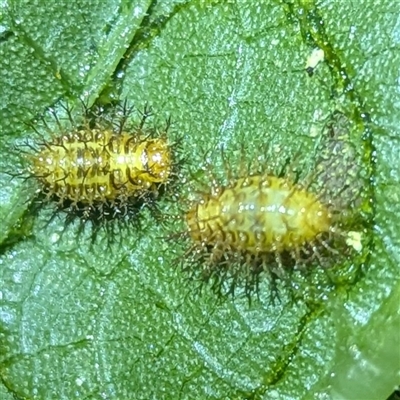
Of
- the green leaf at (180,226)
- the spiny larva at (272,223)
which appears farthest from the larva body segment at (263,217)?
the green leaf at (180,226)

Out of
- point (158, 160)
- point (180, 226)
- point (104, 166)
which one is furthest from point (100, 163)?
point (180, 226)

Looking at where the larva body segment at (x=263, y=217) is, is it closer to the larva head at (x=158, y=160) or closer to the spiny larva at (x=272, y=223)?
the spiny larva at (x=272, y=223)

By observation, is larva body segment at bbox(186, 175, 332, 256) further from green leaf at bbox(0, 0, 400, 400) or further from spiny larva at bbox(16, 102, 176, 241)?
spiny larva at bbox(16, 102, 176, 241)

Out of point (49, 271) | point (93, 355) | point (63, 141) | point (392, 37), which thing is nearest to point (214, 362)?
point (93, 355)

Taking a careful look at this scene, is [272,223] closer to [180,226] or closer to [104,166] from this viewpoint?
[180,226]

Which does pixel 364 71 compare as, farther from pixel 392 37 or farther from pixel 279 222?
pixel 279 222

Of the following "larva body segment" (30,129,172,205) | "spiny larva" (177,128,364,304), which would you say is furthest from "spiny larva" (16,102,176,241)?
"spiny larva" (177,128,364,304)
